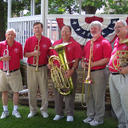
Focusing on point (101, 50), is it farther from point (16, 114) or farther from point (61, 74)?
point (16, 114)

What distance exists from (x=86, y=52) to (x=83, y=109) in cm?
209

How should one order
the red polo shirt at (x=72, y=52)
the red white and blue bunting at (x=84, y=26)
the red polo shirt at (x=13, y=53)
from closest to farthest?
the red polo shirt at (x=72, y=52) → the red polo shirt at (x=13, y=53) → the red white and blue bunting at (x=84, y=26)

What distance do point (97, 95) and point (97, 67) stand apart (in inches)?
21.8

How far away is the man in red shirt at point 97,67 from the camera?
4.61 meters

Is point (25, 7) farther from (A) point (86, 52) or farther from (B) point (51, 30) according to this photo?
(A) point (86, 52)

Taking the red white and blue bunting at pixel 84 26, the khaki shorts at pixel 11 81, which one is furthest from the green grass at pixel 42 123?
the red white and blue bunting at pixel 84 26

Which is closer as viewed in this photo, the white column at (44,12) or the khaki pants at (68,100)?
the khaki pants at (68,100)

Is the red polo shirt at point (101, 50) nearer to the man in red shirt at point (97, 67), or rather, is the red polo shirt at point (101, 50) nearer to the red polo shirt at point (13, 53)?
the man in red shirt at point (97, 67)

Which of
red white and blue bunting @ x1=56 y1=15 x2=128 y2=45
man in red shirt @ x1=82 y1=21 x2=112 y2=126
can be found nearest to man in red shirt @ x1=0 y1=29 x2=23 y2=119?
man in red shirt @ x1=82 y1=21 x2=112 y2=126

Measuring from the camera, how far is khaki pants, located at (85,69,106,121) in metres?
4.76

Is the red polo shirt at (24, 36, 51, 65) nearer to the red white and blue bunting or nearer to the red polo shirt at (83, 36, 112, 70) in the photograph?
the red polo shirt at (83, 36, 112, 70)

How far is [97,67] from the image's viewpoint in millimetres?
4730

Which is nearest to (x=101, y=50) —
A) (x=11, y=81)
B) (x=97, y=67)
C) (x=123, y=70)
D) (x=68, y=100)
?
(x=97, y=67)

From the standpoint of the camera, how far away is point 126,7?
1108 centimetres
